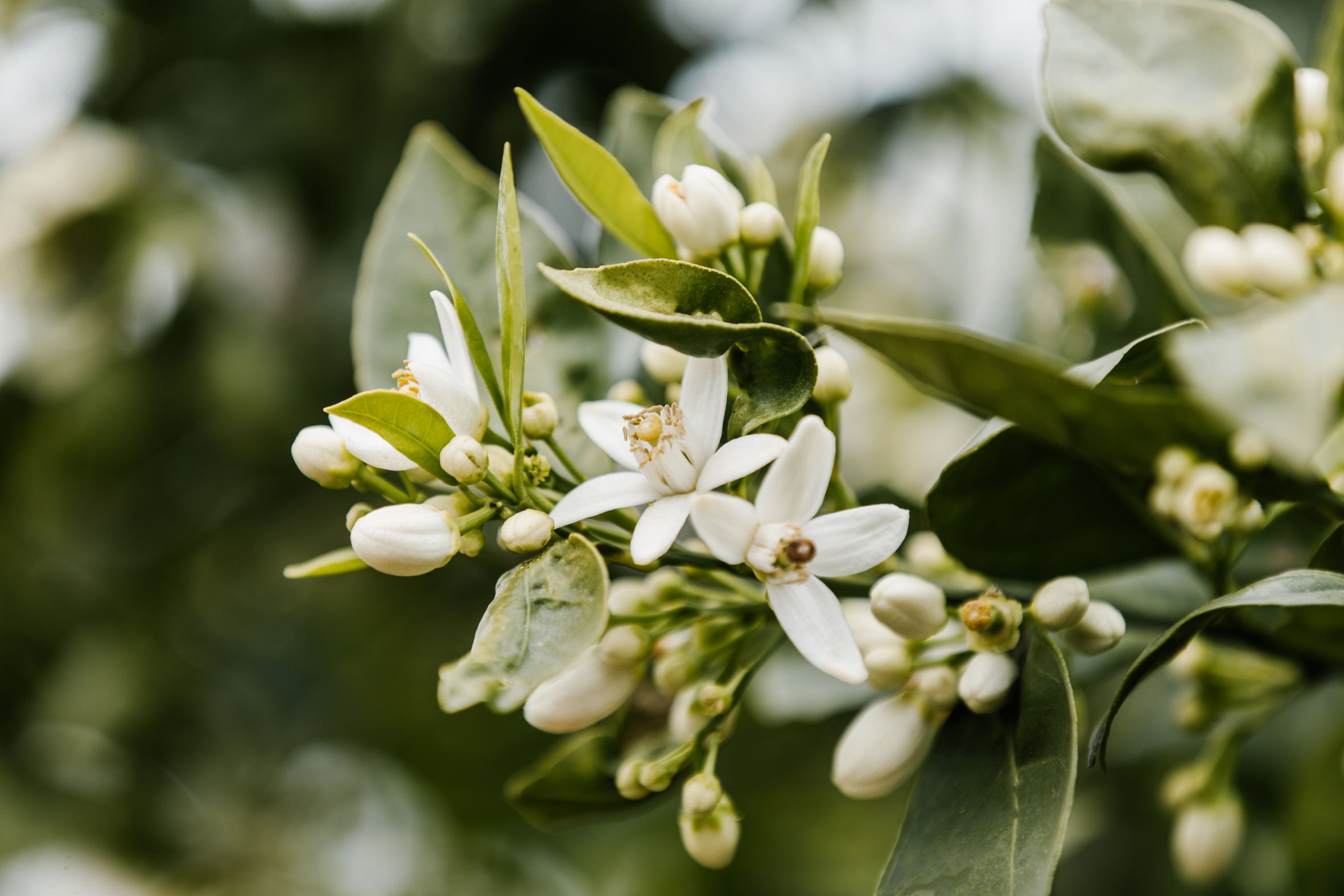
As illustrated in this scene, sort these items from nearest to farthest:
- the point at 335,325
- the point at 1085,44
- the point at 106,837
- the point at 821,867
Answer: the point at 1085,44, the point at 821,867, the point at 335,325, the point at 106,837

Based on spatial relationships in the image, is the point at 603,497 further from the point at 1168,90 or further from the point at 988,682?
the point at 1168,90

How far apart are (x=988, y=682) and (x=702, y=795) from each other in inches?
7.9

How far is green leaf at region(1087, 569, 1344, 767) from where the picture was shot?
489 mm

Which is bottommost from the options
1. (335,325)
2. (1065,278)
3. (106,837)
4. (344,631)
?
(106,837)

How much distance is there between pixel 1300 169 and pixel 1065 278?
368mm

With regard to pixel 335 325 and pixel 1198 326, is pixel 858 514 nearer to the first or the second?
pixel 1198 326

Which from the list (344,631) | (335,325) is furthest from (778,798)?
(335,325)

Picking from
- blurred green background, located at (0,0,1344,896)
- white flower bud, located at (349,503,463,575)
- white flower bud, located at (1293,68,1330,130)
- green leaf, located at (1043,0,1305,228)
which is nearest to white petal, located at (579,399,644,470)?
white flower bud, located at (349,503,463,575)

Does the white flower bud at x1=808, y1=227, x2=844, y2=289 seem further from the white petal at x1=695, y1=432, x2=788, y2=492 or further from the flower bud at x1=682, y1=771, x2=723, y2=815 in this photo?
the flower bud at x1=682, y1=771, x2=723, y2=815

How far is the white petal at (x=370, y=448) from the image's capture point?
1.85 ft

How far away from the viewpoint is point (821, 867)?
1573 mm

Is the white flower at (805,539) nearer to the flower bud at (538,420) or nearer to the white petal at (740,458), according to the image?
the white petal at (740,458)

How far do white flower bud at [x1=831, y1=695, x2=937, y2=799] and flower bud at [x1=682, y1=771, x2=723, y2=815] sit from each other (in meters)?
0.08

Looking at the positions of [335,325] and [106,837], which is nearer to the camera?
[335,325]
